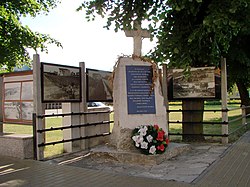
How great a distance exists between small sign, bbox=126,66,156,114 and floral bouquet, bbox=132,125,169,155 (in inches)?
23.9

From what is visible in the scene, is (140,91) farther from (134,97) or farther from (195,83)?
(195,83)

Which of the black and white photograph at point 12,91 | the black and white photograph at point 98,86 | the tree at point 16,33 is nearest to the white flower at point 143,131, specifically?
the black and white photograph at point 98,86

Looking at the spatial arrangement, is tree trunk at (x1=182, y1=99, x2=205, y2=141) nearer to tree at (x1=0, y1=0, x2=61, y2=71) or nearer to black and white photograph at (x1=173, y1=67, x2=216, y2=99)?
black and white photograph at (x1=173, y1=67, x2=216, y2=99)

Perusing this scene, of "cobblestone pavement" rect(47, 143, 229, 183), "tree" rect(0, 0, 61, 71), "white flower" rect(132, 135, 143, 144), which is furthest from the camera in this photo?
"tree" rect(0, 0, 61, 71)

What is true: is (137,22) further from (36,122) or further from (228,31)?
(36,122)

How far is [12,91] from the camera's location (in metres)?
8.19

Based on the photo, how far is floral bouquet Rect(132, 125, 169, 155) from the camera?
6688mm

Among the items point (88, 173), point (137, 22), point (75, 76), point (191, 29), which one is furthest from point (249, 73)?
point (88, 173)

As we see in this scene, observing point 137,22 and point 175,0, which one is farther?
point 137,22

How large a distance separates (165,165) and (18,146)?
3.59 m

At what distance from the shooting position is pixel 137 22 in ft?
27.2

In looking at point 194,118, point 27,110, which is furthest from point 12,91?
point 194,118

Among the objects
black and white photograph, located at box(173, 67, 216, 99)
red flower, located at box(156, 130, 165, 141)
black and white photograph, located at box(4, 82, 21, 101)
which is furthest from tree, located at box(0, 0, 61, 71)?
red flower, located at box(156, 130, 165, 141)

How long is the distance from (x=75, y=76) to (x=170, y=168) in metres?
3.85
